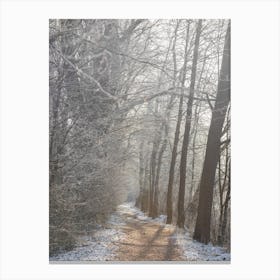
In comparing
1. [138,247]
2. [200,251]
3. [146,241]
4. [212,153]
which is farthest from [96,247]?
[212,153]

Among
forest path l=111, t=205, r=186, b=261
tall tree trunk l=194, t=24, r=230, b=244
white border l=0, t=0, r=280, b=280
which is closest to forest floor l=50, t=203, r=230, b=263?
forest path l=111, t=205, r=186, b=261

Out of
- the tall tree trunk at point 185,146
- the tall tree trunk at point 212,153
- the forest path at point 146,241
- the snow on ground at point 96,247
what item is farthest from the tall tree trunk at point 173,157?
the snow on ground at point 96,247

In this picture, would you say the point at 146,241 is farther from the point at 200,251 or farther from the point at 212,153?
the point at 212,153

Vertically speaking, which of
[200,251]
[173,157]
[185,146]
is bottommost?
Answer: [200,251]
